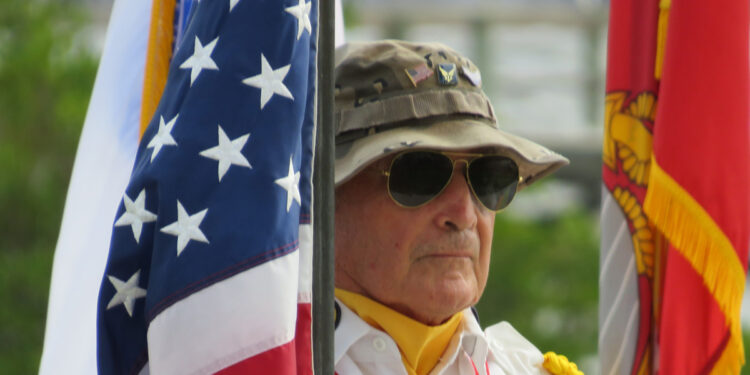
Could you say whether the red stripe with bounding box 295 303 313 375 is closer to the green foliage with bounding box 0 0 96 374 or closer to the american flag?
the american flag

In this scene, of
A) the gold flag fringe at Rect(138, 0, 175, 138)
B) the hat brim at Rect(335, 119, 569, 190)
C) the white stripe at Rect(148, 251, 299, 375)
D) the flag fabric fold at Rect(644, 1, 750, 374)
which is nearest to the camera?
the white stripe at Rect(148, 251, 299, 375)

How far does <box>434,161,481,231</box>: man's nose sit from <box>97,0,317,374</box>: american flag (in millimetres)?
568

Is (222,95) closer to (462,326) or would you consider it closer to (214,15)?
(214,15)

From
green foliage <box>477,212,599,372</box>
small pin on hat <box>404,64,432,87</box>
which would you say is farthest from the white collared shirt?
green foliage <box>477,212,599,372</box>

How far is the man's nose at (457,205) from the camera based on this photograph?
271 centimetres

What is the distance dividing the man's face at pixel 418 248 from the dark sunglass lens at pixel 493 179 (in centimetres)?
2

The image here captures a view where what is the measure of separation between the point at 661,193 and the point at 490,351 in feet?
2.02

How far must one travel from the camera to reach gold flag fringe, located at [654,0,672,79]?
3.14 m

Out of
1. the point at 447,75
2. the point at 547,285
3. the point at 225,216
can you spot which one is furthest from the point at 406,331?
the point at 547,285

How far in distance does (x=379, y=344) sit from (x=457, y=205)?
37 cm

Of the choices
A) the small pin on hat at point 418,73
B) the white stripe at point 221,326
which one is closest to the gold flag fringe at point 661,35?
the small pin on hat at point 418,73

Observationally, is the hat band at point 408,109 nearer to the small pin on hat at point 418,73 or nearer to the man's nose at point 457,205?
the small pin on hat at point 418,73

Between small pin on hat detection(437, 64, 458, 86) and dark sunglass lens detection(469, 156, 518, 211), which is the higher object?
small pin on hat detection(437, 64, 458, 86)

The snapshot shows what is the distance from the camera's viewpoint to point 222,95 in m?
2.19
